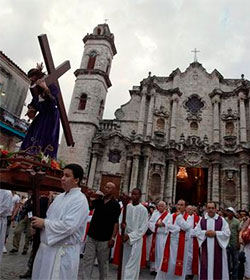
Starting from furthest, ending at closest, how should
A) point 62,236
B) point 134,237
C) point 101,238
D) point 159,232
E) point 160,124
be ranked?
1. point 160,124
2. point 159,232
3. point 134,237
4. point 101,238
5. point 62,236

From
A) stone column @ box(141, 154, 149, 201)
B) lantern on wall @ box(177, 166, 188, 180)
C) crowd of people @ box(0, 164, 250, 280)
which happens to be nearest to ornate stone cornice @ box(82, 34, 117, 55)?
stone column @ box(141, 154, 149, 201)

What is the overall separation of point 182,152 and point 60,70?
1717cm

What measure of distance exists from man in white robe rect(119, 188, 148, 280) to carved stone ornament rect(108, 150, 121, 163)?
47.7ft

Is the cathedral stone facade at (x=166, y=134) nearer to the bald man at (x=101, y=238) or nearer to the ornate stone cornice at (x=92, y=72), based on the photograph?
the ornate stone cornice at (x=92, y=72)

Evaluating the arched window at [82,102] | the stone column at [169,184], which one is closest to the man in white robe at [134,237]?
the stone column at [169,184]

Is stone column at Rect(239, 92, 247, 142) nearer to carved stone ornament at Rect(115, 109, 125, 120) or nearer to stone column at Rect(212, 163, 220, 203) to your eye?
stone column at Rect(212, 163, 220, 203)

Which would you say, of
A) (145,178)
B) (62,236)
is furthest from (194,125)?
(62,236)

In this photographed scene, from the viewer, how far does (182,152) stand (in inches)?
816

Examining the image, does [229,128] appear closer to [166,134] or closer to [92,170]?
[166,134]

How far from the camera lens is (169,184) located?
1967cm

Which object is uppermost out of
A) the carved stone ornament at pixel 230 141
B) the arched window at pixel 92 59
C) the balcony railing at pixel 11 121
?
the arched window at pixel 92 59

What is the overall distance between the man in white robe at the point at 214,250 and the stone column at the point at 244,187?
1409cm

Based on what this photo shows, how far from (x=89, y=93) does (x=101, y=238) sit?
739 inches

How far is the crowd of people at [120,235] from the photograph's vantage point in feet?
8.98
